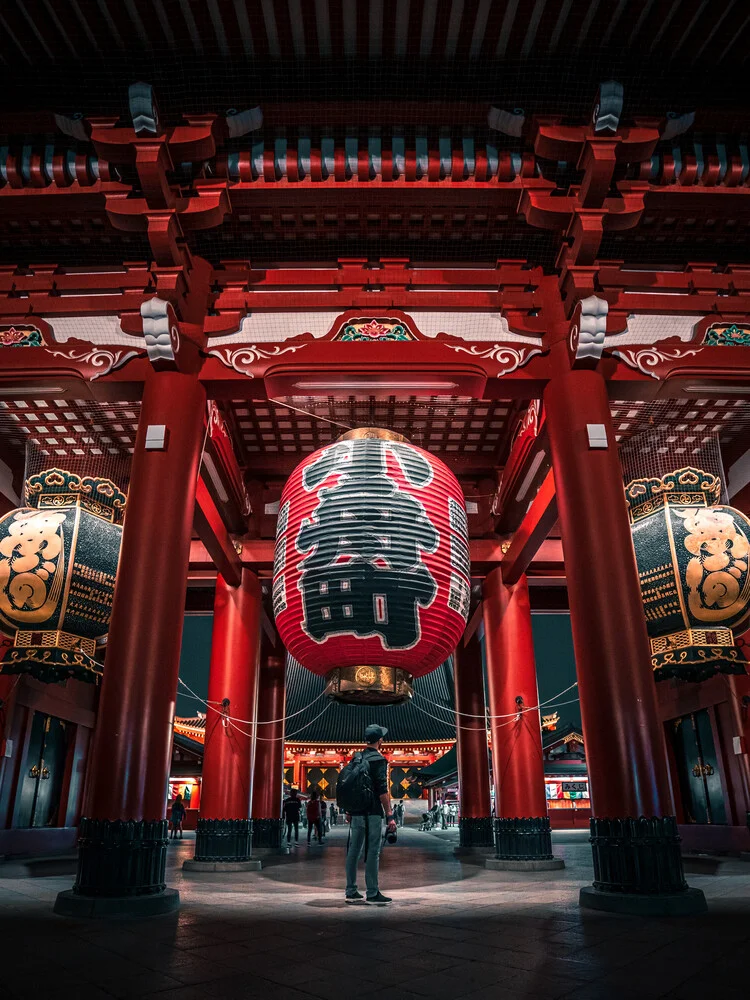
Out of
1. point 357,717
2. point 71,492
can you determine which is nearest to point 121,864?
point 71,492

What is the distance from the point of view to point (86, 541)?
631 centimetres

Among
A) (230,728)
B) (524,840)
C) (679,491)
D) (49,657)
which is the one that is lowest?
(524,840)

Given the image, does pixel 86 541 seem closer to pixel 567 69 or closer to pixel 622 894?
pixel 622 894

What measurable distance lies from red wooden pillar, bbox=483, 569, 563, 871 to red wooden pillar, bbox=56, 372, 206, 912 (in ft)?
18.7

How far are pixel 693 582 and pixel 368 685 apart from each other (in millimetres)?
3273

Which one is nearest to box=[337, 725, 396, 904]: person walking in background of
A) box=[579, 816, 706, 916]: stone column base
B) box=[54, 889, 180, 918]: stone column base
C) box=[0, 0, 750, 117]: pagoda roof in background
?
box=[54, 889, 180, 918]: stone column base

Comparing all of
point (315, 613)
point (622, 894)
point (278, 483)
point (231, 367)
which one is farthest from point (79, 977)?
point (278, 483)

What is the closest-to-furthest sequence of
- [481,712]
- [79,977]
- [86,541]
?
1. [79,977]
2. [86,541]
3. [481,712]

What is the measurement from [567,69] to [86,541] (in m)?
6.29

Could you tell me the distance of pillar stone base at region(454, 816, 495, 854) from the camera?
1273cm

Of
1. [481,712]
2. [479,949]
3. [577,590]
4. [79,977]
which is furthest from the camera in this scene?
[481,712]

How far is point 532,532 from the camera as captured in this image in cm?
875

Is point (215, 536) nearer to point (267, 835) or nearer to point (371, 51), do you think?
point (371, 51)

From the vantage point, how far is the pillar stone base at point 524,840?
29.3 feet
